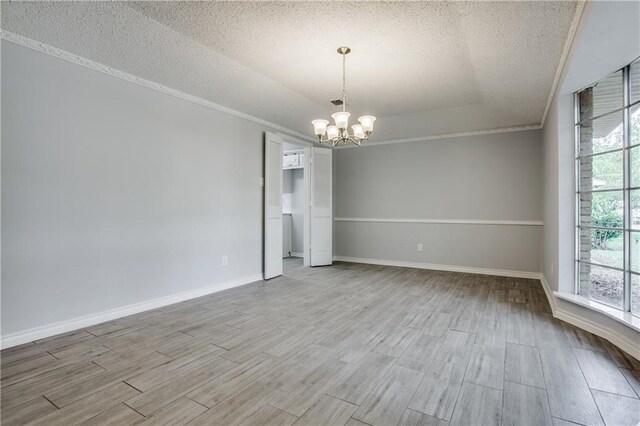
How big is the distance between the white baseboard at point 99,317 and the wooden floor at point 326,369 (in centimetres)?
9

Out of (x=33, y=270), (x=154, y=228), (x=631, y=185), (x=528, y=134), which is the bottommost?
(x=33, y=270)

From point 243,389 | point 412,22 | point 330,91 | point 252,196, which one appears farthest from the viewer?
point 252,196

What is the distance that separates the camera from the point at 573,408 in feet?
5.46

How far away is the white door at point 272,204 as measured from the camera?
4.84 m

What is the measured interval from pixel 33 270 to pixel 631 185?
4864 mm

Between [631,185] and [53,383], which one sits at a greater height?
[631,185]

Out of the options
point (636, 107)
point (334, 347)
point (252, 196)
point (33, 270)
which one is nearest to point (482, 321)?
point (334, 347)

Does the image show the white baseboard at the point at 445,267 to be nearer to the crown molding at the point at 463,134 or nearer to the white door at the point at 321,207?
the white door at the point at 321,207

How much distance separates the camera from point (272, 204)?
4.95m

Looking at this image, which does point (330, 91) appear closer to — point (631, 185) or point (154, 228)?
point (154, 228)

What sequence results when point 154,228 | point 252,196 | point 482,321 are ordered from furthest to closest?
1. point 252,196
2. point 154,228
3. point 482,321

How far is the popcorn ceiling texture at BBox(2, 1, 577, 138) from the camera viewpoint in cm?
216

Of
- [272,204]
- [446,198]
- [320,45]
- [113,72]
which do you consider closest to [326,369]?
[320,45]

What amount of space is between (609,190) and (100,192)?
462 centimetres
